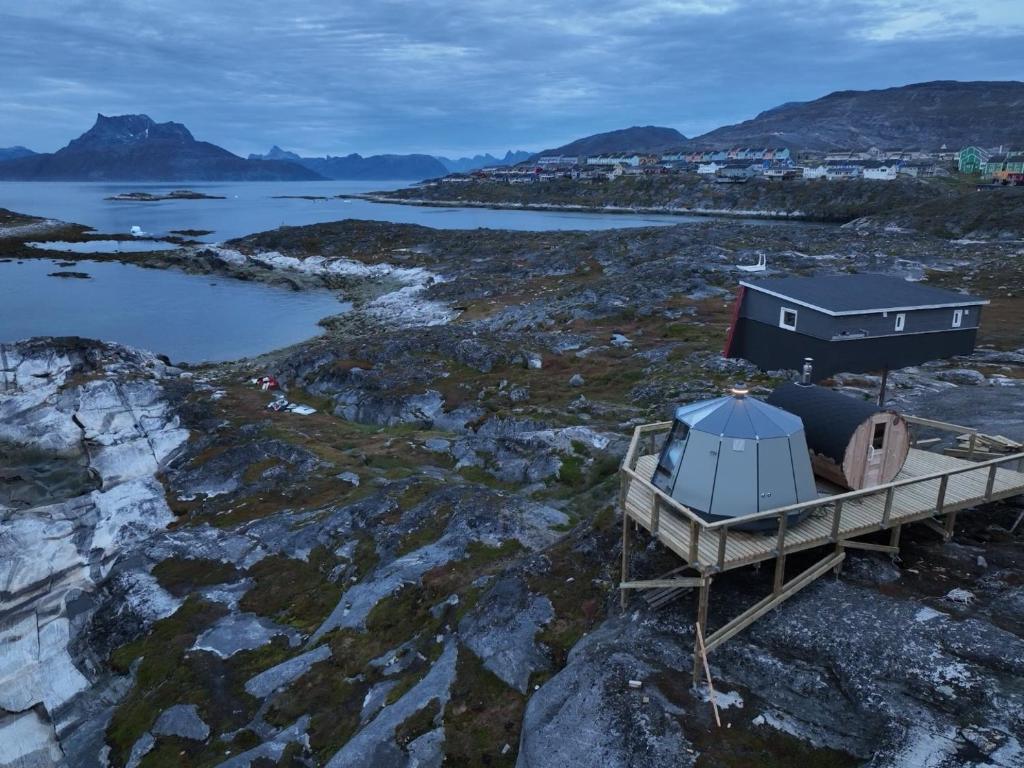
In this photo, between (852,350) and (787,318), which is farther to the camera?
(787,318)

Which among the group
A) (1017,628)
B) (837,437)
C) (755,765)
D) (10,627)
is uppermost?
(837,437)

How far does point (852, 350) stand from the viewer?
1978 cm

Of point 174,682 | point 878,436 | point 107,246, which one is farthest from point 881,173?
point 174,682

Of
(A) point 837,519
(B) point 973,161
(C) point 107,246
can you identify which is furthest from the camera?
(B) point 973,161

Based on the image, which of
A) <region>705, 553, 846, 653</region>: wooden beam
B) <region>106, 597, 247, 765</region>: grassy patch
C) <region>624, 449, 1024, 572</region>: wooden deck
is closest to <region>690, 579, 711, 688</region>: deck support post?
<region>705, 553, 846, 653</region>: wooden beam

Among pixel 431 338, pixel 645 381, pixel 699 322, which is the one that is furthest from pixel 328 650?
pixel 699 322

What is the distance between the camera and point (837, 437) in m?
14.0

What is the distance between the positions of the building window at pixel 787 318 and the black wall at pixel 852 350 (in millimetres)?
175

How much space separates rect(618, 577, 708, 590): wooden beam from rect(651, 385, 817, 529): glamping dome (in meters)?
1.55

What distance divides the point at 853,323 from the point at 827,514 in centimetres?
834

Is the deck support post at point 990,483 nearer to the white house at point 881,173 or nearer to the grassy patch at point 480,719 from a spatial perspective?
the grassy patch at point 480,719

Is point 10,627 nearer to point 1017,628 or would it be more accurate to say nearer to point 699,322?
point 1017,628

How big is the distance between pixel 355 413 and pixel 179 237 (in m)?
131

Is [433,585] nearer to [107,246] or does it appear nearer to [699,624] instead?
[699,624]
